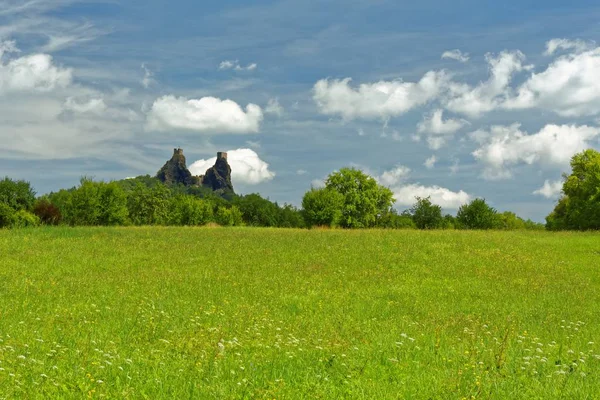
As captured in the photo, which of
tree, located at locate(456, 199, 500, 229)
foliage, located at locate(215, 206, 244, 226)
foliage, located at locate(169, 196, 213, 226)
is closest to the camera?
tree, located at locate(456, 199, 500, 229)

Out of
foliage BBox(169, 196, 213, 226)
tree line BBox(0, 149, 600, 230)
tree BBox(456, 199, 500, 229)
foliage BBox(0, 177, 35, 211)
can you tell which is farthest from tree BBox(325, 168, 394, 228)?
foliage BBox(0, 177, 35, 211)

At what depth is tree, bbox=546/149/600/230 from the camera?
6819 centimetres

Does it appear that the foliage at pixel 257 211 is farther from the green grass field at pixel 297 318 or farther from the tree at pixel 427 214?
the green grass field at pixel 297 318

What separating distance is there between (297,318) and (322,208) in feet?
220

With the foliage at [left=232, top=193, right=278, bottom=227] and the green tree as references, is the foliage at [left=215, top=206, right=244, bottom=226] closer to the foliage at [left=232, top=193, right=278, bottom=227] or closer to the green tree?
the foliage at [left=232, top=193, right=278, bottom=227]

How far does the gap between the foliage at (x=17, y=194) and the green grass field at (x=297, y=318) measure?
37.7 m

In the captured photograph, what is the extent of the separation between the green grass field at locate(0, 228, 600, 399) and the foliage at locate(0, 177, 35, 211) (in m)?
37.7

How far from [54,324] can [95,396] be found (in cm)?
721

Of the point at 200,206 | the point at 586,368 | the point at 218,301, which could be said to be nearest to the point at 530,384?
the point at 586,368

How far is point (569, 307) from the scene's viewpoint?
1934 centimetres

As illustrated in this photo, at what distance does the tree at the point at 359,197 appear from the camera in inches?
3557

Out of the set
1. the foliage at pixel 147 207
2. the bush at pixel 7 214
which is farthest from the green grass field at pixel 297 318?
the foliage at pixel 147 207

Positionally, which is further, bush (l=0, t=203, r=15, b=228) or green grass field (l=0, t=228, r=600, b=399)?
bush (l=0, t=203, r=15, b=228)

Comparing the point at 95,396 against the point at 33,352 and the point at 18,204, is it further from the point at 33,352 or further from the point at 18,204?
the point at 18,204
